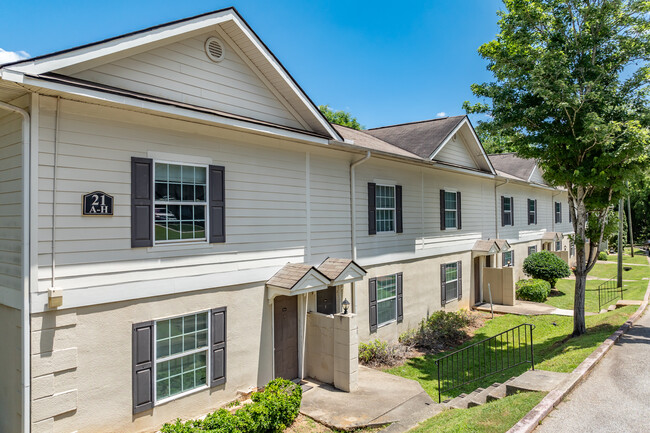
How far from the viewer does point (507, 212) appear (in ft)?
70.7

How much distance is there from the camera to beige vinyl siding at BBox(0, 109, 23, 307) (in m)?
6.23

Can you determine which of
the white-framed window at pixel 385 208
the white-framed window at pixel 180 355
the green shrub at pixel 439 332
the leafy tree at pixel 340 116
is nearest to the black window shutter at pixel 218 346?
the white-framed window at pixel 180 355

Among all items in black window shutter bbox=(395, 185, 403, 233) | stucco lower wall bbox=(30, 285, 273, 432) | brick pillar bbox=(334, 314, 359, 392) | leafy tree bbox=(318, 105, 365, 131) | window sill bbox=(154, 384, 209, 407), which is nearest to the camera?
stucco lower wall bbox=(30, 285, 273, 432)

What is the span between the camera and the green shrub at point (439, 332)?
43.6ft

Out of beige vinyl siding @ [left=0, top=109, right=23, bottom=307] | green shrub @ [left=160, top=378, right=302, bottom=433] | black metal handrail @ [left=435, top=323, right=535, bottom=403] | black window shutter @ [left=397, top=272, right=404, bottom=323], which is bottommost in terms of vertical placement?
black metal handrail @ [left=435, top=323, right=535, bottom=403]

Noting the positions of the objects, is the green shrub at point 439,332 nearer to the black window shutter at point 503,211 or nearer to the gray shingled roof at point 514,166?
the black window shutter at point 503,211

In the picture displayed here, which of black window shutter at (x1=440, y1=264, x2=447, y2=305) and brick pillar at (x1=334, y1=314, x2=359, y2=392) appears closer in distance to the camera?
brick pillar at (x1=334, y1=314, x2=359, y2=392)

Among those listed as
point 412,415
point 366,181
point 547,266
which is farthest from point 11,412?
point 547,266

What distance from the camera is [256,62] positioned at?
8.95 m

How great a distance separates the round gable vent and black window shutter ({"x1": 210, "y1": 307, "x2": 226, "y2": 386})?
200 inches

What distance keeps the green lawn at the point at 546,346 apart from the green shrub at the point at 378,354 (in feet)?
0.95

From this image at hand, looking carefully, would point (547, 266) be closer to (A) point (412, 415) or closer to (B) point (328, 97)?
(A) point (412, 415)

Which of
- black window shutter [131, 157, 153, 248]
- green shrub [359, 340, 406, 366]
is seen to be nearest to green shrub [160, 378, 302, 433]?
black window shutter [131, 157, 153, 248]

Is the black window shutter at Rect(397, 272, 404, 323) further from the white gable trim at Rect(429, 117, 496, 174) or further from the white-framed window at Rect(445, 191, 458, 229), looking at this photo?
the white gable trim at Rect(429, 117, 496, 174)
